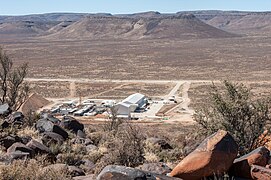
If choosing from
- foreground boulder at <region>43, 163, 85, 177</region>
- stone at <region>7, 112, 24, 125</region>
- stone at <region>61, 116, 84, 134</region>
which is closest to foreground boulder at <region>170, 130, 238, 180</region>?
foreground boulder at <region>43, 163, 85, 177</region>

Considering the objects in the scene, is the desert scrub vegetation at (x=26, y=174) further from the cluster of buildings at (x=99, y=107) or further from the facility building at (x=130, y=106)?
the facility building at (x=130, y=106)

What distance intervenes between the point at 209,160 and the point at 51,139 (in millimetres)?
7219

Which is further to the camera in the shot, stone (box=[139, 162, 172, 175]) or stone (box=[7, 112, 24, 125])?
stone (box=[7, 112, 24, 125])

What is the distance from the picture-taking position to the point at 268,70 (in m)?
84.6

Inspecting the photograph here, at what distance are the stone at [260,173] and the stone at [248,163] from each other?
15cm

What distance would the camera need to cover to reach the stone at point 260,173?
8355 mm

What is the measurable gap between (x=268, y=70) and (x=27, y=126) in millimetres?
73670

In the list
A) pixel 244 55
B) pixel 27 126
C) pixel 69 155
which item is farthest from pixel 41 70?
pixel 69 155

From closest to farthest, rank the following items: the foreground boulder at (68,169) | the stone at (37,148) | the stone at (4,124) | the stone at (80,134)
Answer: the foreground boulder at (68,169)
the stone at (37,148)
the stone at (4,124)
the stone at (80,134)

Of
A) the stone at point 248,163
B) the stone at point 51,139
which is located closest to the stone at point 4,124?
the stone at point 51,139

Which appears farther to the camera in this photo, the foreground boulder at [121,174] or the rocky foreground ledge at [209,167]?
the rocky foreground ledge at [209,167]

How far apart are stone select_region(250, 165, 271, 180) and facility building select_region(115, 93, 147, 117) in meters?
35.2

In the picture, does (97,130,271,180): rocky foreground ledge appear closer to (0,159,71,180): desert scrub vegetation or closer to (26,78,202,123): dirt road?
(0,159,71,180): desert scrub vegetation

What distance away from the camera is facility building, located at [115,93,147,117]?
46.2 meters
